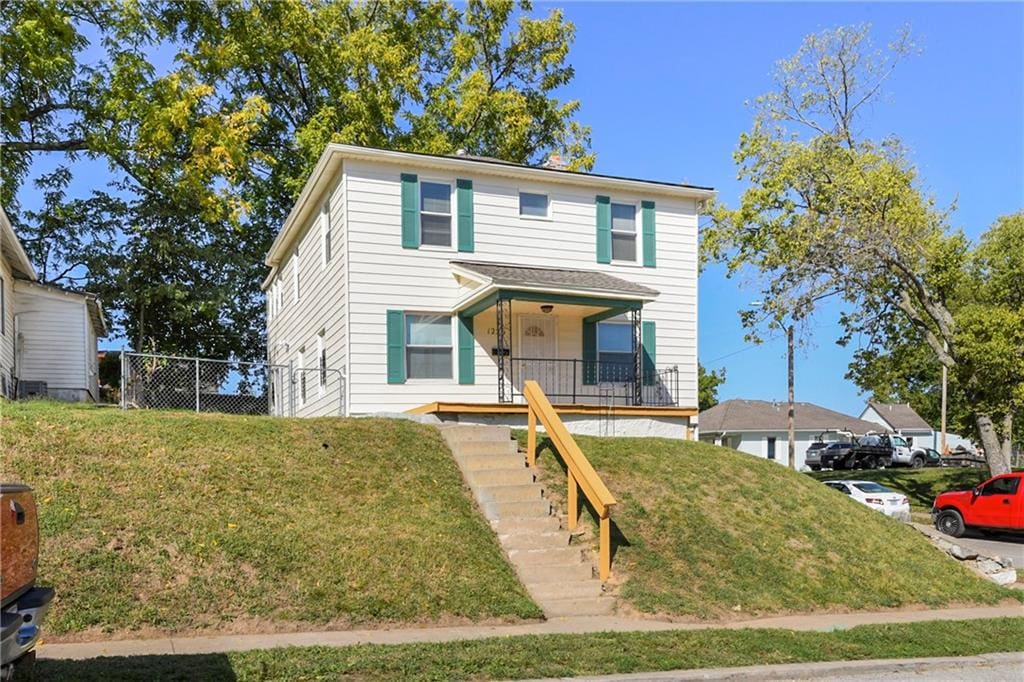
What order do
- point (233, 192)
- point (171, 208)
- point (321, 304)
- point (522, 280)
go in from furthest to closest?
point (171, 208)
point (233, 192)
point (321, 304)
point (522, 280)

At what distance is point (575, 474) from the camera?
11023 millimetres

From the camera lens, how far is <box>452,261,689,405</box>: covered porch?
1708 cm

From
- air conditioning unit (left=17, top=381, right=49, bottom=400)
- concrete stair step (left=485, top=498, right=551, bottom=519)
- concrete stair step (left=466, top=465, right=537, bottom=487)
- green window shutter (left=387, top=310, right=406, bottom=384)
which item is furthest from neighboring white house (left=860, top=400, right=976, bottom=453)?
concrete stair step (left=485, top=498, right=551, bottom=519)

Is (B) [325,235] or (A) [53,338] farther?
(A) [53,338]

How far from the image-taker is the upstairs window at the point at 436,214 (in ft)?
58.0

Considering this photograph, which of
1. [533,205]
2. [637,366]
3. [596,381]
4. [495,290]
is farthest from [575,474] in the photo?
[533,205]

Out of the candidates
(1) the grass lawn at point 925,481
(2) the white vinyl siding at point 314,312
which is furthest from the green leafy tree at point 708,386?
(2) the white vinyl siding at point 314,312

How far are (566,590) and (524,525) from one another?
1317 mm

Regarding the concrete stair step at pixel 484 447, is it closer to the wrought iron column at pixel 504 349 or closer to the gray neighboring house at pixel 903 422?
the wrought iron column at pixel 504 349

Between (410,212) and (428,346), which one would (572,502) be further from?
(410,212)

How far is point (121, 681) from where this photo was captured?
616 centimetres

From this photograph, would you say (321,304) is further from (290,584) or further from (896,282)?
(896,282)

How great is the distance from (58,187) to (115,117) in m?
5.08

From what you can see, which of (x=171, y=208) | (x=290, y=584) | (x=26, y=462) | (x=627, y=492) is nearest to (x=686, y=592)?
(x=627, y=492)
